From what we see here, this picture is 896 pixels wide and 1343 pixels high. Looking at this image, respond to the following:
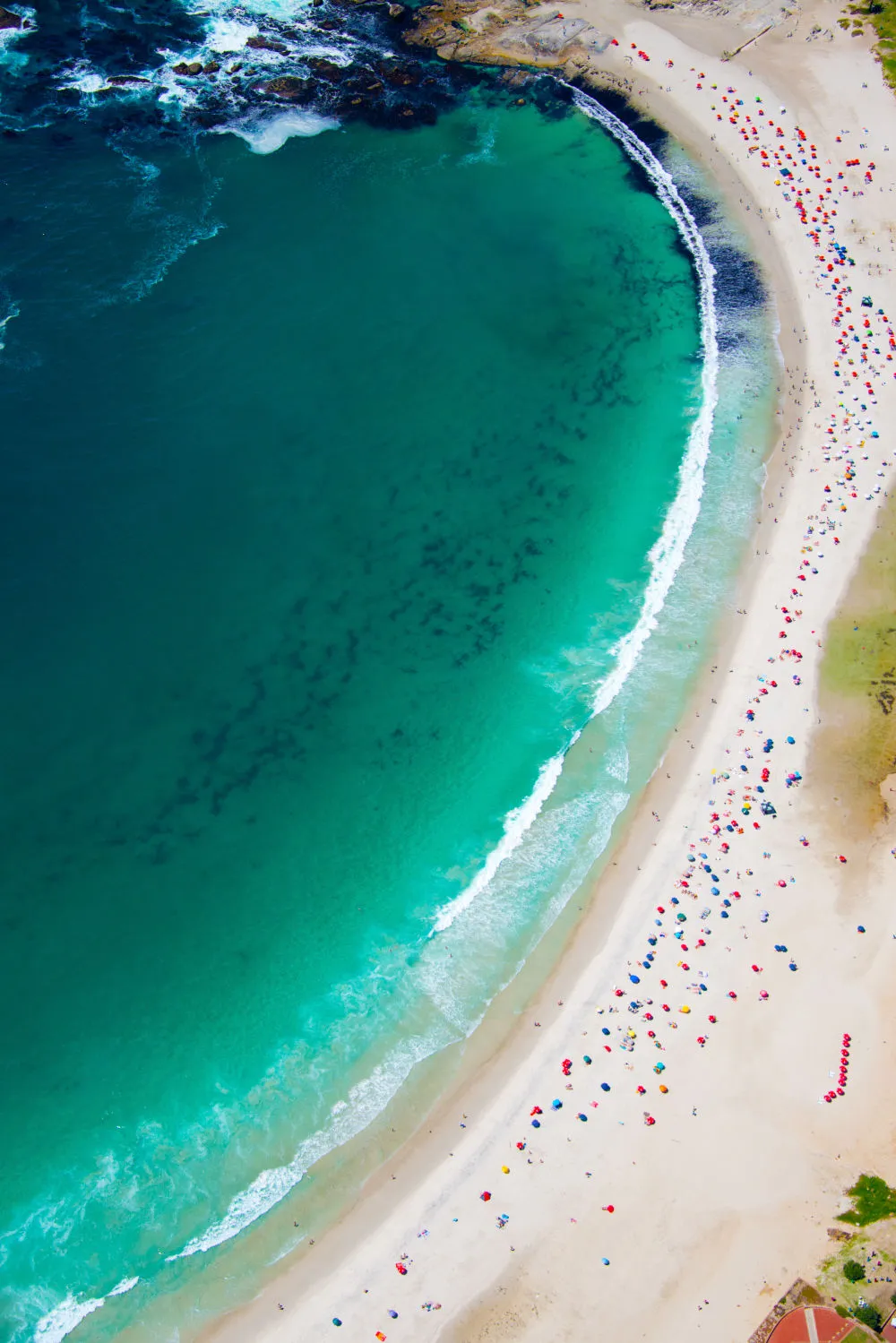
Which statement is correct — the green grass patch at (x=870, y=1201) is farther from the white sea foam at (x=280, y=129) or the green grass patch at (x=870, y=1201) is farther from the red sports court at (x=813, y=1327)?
the white sea foam at (x=280, y=129)

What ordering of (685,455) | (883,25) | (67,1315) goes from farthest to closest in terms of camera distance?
(883,25) → (685,455) → (67,1315)

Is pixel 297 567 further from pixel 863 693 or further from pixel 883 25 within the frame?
pixel 883 25

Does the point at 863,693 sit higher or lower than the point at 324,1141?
higher

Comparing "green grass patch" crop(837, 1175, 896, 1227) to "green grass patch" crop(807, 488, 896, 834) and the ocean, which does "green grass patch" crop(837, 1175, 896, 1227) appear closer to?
"green grass patch" crop(807, 488, 896, 834)

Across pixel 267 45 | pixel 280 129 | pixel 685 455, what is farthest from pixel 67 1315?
pixel 267 45

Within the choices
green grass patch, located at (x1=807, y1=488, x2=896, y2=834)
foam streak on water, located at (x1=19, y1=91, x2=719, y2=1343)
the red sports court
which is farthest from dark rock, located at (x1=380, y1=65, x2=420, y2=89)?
the red sports court

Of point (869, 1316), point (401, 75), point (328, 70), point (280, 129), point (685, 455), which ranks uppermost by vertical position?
point (328, 70)

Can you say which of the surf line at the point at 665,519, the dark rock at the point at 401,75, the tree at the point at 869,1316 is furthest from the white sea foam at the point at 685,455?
the tree at the point at 869,1316
